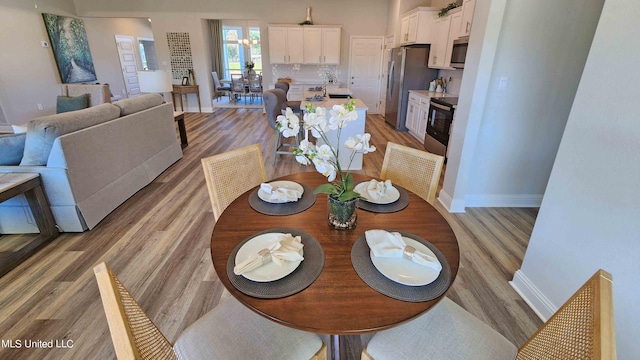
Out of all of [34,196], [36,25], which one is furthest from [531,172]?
[36,25]

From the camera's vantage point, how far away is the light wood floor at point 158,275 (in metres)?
1.65

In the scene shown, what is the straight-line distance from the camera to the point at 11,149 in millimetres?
2377

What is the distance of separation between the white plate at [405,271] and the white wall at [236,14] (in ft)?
25.5

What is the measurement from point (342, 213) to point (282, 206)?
349 mm

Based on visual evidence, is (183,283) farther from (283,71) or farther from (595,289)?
(283,71)

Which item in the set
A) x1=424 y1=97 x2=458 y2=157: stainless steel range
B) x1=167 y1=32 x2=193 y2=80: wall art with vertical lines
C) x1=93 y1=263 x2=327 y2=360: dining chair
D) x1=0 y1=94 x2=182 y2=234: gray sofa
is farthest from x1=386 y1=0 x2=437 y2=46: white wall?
x1=93 y1=263 x2=327 y2=360: dining chair

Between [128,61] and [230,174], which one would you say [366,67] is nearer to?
[128,61]

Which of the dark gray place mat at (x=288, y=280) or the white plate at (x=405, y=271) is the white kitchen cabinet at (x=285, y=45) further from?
the white plate at (x=405, y=271)

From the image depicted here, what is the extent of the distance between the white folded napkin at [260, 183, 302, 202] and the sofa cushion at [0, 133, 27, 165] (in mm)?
2382

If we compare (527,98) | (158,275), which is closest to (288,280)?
(158,275)

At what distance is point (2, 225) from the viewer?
2.42 meters

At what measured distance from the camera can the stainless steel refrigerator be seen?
222 inches

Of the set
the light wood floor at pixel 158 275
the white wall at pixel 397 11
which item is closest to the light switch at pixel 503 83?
the light wood floor at pixel 158 275

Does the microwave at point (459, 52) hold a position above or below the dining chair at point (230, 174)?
above
